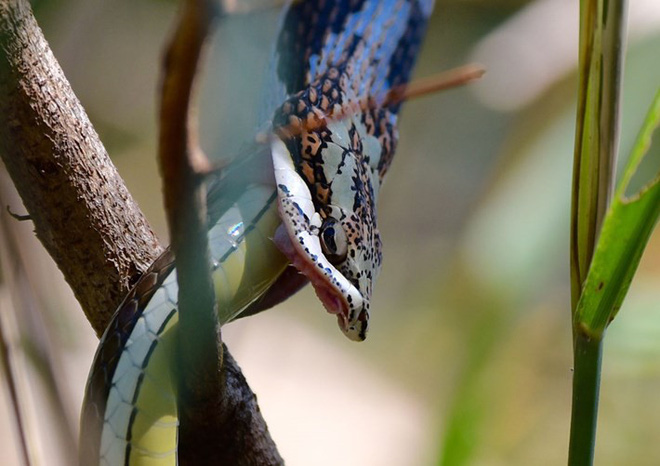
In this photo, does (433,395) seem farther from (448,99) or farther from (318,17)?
(318,17)

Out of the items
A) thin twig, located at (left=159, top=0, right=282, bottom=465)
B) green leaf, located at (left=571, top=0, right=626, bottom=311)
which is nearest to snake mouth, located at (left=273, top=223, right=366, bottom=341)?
thin twig, located at (left=159, top=0, right=282, bottom=465)

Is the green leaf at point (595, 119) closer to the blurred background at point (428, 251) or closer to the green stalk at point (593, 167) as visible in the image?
the green stalk at point (593, 167)

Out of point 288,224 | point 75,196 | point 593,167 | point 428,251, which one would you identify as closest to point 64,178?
point 75,196

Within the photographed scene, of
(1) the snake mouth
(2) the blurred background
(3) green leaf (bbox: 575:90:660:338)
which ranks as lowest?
(2) the blurred background

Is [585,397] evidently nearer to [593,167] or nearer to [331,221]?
[593,167]

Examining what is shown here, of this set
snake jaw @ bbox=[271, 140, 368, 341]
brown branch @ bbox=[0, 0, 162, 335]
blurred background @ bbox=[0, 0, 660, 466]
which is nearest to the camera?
brown branch @ bbox=[0, 0, 162, 335]

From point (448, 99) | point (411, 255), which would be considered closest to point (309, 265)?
point (411, 255)

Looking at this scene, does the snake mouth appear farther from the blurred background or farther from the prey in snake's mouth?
the blurred background
